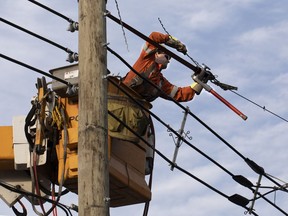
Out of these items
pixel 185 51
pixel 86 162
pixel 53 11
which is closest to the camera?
pixel 86 162

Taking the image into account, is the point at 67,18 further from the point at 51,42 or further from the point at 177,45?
the point at 177,45

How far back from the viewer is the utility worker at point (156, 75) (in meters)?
11.5

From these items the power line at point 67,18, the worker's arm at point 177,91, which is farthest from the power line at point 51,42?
the worker's arm at point 177,91

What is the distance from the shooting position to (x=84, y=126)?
27.9 feet

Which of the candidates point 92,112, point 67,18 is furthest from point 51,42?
point 92,112

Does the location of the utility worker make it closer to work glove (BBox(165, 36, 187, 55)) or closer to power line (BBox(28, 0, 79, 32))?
work glove (BBox(165, 36, 187, 55))

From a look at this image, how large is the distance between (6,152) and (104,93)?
2.79 meters

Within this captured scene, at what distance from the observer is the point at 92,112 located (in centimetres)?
852

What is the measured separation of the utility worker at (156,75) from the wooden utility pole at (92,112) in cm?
262

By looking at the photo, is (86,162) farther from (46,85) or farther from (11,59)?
(46,85)

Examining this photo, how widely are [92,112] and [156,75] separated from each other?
151 inches

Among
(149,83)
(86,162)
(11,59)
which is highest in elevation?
(149,83)

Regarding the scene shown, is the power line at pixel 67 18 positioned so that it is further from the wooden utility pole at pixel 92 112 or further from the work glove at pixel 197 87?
the work glove at pixel 197 87

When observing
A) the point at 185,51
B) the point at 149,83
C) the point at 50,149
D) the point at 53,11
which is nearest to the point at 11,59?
the point at 53,11
